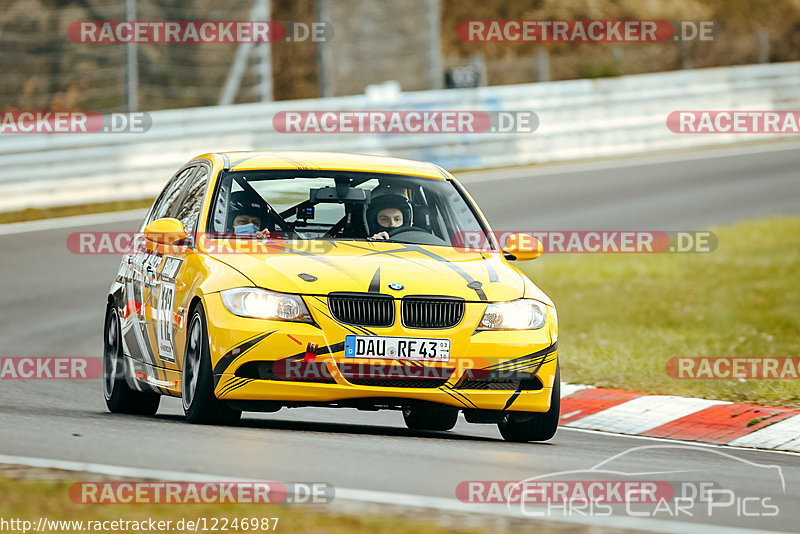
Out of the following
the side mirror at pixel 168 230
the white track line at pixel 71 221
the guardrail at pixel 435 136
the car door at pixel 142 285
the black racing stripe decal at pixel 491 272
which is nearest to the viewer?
the black racing stripe decal at pixel 491 272

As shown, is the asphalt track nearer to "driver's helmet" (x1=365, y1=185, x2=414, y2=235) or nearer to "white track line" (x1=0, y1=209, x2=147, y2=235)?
"driver's helmet" (x1=365, y1=185, x2=414, y2=235)

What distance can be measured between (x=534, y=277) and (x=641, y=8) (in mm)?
32079

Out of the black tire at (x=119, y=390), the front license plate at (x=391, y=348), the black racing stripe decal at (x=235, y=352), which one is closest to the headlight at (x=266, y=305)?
the black racing stripe decal at (x=235, y=352)

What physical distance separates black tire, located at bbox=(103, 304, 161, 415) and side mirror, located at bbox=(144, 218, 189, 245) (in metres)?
1.15

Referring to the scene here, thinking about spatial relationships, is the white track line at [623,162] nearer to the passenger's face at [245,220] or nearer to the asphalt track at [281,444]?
the asphalt track at [281,444]

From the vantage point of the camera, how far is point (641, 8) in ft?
158

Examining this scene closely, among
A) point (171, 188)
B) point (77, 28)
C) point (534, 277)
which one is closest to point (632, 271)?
point (534, 277)

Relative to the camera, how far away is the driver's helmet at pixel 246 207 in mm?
9242

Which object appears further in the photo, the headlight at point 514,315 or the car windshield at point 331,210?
the car windshield at point 331,210

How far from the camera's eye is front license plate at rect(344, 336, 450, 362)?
8172 mm

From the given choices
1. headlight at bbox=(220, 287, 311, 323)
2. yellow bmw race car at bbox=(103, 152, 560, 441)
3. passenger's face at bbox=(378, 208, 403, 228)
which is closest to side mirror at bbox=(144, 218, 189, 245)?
yellow bmw race car at bbox=(103, 152, 560, 441)

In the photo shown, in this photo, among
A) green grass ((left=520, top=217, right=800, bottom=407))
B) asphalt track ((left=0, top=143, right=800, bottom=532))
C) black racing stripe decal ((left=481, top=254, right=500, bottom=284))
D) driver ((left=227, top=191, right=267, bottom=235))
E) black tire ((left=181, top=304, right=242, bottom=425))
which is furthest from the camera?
green grass ((left=520, top=217, right=800, bottom=407))

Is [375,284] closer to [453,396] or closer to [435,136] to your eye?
[453,396]

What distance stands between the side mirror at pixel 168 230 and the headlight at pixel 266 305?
915mm
